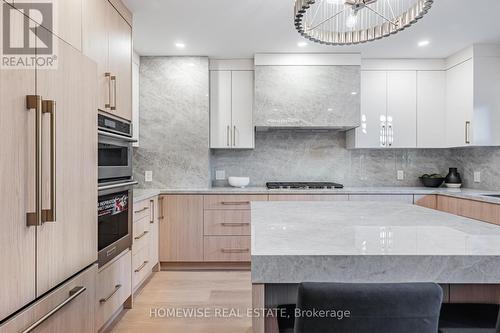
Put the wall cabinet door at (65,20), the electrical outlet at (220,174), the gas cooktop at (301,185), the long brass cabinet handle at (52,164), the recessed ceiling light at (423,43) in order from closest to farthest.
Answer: the long brass cabinet handle at (52,164)
the wall cabinet door at (65,20)
the recessed ceiling light at (423,43)
the gas cooktop at (301,185)
the electrical outlet at (220,174)

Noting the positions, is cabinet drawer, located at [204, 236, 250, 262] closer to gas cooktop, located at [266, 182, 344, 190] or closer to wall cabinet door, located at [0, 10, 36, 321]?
gas cooktop, located at [266, 182, 344, 190]

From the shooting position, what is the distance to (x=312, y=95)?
3590 mm

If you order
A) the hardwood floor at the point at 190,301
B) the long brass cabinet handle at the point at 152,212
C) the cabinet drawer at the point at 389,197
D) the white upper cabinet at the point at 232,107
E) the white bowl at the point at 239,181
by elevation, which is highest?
the white upper cabinet at the point at 232,107

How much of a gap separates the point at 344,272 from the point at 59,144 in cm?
119

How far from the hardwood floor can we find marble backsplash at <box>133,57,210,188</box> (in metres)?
1.03

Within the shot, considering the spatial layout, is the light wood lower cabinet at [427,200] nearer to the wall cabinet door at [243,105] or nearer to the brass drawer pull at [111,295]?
the wall cabinet door at [243,105]

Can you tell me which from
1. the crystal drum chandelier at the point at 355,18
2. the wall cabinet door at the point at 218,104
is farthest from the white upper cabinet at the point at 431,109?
the wall cabinet door at the point at 218,104

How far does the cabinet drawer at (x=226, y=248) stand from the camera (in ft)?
11.3

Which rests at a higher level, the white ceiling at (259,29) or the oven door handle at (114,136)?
the white ceiling at (259,29)

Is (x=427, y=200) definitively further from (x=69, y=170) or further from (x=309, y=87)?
(x=69, y=170)

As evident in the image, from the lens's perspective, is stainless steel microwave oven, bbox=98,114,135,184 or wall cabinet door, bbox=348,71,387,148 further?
wall cabinet door, bbox=348,71,387,148

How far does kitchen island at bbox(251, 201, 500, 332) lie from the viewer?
3.09 feet

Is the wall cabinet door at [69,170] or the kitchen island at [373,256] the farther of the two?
the wall cabinet door at [69,170]

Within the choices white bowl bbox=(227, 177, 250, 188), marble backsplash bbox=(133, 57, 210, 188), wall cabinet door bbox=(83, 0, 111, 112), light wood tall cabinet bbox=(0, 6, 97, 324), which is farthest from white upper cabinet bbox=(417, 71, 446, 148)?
light wood tall cabinet bbox=(0, 6, 97, 324)
